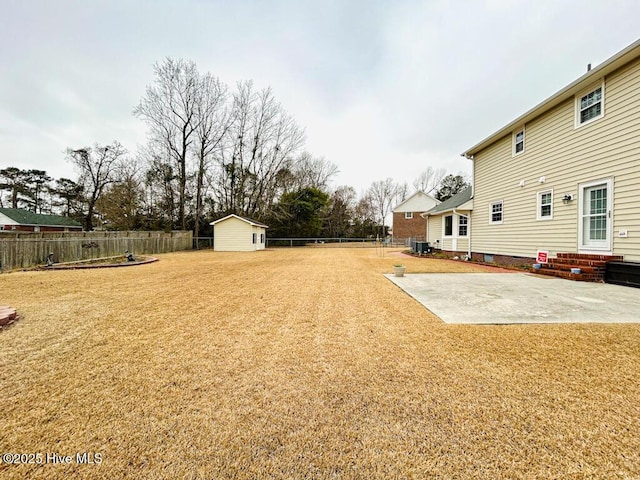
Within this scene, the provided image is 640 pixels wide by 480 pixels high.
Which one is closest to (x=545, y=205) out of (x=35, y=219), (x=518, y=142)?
(x=518, y=142)

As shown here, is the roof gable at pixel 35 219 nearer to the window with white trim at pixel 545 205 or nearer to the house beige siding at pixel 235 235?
the house beige siding at pixel 235 235

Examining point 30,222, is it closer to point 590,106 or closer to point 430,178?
point 590,106

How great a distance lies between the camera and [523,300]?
4.46 m

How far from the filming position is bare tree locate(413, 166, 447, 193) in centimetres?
3972

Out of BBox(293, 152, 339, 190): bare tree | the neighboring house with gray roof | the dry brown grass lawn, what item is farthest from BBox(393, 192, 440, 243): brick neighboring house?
the dry brown grass lawn

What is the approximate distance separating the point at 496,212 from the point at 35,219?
4323 cm

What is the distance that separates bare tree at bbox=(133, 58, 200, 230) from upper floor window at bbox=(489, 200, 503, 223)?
21935 millimetres

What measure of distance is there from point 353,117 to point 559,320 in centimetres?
1772

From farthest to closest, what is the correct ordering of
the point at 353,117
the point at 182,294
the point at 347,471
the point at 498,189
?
the point at 353,117 → the point at 498,189 → the point at 182,294 → the point at 347,471

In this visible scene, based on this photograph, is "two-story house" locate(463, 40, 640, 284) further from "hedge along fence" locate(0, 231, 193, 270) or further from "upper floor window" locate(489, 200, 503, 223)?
"hedge along fence" locate(0, 231, 193, 270)

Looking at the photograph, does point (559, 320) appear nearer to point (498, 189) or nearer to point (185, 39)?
point (498, 189)

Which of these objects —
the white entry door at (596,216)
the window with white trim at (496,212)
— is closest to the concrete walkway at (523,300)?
the white entry door at (596,216)

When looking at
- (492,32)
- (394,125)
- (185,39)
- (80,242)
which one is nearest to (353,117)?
(394,125)

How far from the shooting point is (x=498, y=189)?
10422 mm
